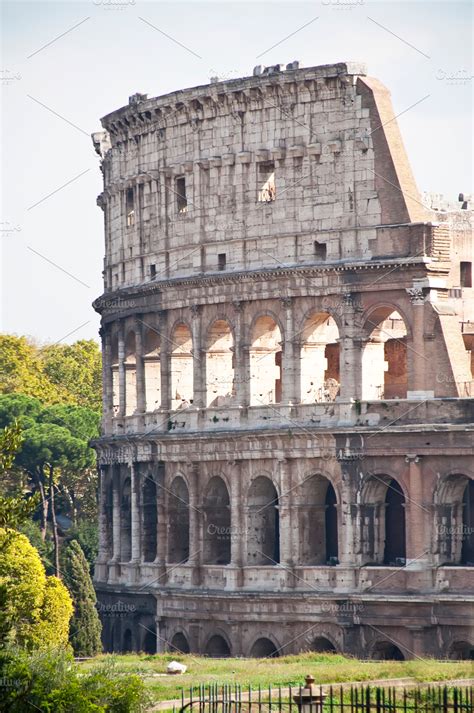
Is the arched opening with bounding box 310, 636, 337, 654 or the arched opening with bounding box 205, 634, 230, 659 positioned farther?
the arched opening with bounding box 205, 634, 230, 659

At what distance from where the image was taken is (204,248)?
77.2 m

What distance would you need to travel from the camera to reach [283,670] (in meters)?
62.1

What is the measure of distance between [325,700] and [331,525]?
20392mm

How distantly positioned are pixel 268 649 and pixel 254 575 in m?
2.29

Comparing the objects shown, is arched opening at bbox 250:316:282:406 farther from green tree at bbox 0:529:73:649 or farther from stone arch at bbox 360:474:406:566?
green tree at bbox 0:529:73:649

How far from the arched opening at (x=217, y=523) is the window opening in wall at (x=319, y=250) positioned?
8177 mm

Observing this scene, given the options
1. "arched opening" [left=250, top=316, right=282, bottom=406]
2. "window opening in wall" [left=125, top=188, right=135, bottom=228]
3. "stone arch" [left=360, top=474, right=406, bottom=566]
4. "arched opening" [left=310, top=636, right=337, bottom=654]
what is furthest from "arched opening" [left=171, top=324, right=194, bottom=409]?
"arched opening" [left=310, top=636, right=337, bottom=654]

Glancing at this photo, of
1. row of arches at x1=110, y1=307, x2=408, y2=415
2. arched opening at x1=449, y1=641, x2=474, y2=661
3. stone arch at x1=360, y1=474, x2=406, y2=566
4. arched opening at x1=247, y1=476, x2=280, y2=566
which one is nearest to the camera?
arched opening at x1=449, y1=641, x2=474, y2=661

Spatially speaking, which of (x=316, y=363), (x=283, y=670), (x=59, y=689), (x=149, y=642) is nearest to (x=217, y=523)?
(x=149, y=642)

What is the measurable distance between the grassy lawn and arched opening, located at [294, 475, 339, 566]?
5887 millimetres

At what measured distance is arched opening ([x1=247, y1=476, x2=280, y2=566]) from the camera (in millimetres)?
75188

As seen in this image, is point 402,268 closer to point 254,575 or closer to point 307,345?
point 307,345

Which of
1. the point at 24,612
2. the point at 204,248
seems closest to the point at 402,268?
the point at 204,248

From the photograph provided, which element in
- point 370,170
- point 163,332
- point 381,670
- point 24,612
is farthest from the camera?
point 163,332
